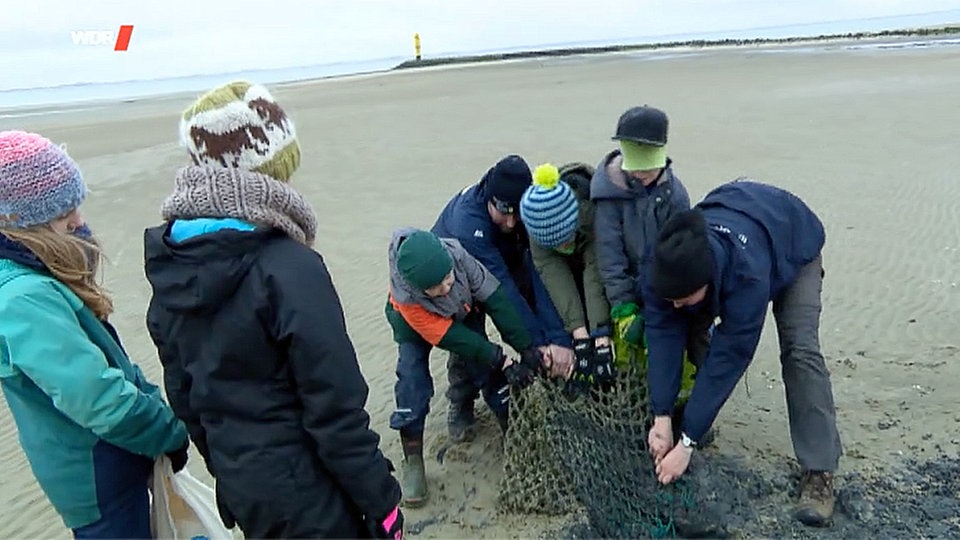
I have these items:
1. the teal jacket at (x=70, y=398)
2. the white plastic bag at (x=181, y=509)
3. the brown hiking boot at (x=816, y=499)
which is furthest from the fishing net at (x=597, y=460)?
the teal jacket at (x=70, y=398)

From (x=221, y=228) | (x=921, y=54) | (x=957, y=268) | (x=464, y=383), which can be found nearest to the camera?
(x=221, y=228)

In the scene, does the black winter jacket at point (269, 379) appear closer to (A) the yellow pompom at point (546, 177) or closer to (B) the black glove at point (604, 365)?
(B) the black glove at point (604, 365)

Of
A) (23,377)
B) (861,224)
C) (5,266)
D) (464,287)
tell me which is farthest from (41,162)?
(861,224)

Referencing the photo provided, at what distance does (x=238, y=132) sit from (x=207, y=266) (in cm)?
34

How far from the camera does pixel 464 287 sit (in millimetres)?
3758

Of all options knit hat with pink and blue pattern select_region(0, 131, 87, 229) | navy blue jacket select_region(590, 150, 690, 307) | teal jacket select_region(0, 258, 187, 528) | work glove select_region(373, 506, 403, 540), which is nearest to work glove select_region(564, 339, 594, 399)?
navy blue jacket select_region(590, 150, 690, 307)

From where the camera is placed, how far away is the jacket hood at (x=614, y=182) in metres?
3.81

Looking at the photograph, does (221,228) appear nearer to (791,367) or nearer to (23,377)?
(23,377)

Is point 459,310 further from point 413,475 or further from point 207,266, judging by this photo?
point 207,266

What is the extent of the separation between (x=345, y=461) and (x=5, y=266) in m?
1.10

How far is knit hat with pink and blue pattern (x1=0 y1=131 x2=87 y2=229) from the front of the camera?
2475 mm

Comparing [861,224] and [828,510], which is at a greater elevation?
[828,510]

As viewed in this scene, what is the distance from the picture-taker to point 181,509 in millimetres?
2893

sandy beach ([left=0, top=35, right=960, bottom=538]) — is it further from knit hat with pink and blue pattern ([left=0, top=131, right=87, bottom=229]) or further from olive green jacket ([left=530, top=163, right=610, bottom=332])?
knit hat with pink and blue pattern ([left=0, top=131, right=87, bottom=229])
